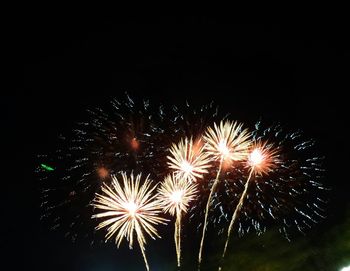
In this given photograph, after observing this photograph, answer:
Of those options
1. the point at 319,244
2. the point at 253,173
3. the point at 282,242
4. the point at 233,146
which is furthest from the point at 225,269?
the point at 233,146

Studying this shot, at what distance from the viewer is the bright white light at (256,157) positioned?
12633 millimetres

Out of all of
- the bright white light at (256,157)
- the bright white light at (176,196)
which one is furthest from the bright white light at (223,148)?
the bright white light at (176,196)

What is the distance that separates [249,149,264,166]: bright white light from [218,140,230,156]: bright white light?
90 cm

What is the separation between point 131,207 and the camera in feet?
36.9

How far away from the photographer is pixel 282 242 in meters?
21.0

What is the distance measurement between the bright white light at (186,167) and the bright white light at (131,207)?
1687mm

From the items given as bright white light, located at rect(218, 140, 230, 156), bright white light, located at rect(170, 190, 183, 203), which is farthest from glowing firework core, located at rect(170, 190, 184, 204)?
bright white light, located at rect(218, 140, 230, 156)

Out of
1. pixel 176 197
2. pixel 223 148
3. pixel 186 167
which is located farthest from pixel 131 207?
pixel 223 148

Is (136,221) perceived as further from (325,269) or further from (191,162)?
(325,269)

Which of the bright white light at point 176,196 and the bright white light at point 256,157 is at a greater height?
the bright white light at point 256,157

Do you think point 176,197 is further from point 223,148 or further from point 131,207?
point 223,148

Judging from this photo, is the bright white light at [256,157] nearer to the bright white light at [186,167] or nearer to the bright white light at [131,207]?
the bright white light at [186,167]

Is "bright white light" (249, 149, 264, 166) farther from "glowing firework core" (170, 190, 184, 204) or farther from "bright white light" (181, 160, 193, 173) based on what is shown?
"glowing firework core" (170, 190, 184, 204)

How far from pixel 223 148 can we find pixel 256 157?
1.13 m
